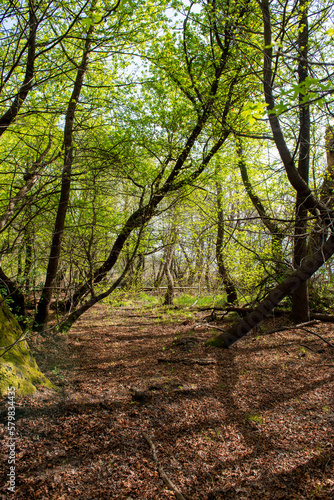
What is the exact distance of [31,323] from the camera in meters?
6.10

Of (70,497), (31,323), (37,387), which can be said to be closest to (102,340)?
(31,323)

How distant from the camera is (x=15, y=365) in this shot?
120 inches

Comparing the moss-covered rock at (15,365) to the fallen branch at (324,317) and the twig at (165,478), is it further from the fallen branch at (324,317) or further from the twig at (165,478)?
the fallen branch at (324,317)

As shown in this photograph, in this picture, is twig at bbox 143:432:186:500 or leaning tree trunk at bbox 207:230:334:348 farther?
leaning tree trunk at bbox 207:230:334:348

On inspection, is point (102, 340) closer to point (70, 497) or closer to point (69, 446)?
point (69, 446)

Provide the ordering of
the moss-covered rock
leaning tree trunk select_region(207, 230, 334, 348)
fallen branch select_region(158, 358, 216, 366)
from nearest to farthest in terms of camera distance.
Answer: the moss-covered rock < fallen branch select_region(158, 358, 216, 366) < leaning tree trunk select_region(207, 230, 334, 348)

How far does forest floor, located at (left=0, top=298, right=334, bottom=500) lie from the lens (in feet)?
6.98

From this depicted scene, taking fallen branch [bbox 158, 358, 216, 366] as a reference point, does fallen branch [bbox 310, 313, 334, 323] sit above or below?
above

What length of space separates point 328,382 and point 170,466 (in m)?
2.70

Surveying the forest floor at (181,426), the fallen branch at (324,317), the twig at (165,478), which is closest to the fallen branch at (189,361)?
the forest floor at (181,426)

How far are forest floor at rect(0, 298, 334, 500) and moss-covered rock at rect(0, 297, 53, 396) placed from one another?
19 cm

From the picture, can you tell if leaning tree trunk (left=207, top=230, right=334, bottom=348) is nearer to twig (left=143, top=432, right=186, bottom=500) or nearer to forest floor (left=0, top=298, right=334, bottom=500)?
forest floor (left=0, top=298, right=334, bottom=500)

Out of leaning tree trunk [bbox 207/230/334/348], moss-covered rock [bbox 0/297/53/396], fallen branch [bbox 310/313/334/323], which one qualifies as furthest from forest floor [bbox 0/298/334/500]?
fallen branch [bbox 310/313/334/323]

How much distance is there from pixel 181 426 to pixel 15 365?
198 centimetres
